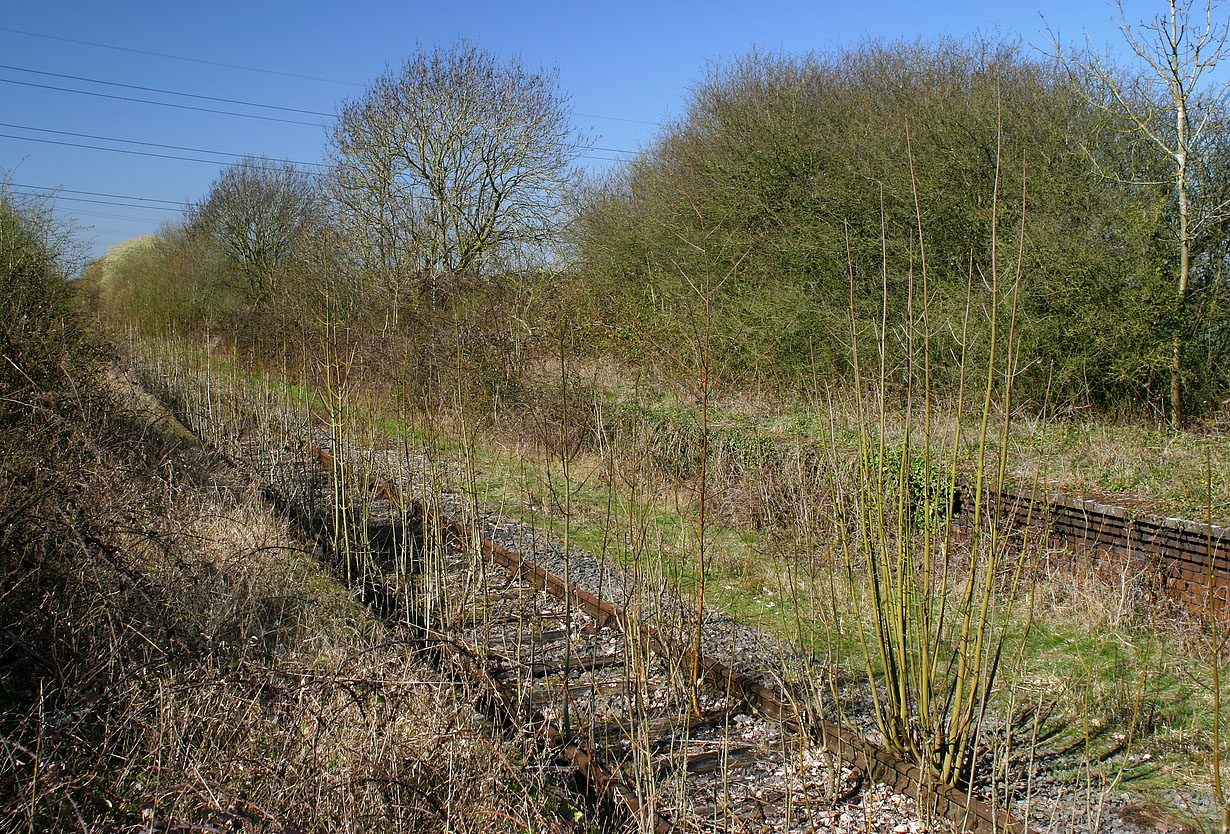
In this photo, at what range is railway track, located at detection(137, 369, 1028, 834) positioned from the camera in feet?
9.41

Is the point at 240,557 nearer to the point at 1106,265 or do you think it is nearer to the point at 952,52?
the point at 1106,265

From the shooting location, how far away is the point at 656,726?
3662 millimetres

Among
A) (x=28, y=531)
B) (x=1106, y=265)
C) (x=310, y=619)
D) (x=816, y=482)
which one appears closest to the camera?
(x=28, y=531)

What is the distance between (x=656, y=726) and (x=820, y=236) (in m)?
9.50

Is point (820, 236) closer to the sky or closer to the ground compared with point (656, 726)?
closer to the sky

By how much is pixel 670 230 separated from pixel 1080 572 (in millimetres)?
10293

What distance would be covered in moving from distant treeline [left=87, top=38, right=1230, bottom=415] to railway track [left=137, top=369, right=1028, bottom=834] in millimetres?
1628

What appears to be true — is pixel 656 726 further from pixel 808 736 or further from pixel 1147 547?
pixel 1147 547

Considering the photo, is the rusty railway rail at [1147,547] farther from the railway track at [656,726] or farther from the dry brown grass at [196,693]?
the dry brown grass at [196,693]

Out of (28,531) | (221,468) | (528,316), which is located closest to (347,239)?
(528,316)

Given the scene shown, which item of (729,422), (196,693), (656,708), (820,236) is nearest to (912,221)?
(820,236)

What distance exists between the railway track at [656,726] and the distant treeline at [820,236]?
1628 millimetres

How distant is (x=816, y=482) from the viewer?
6.31m

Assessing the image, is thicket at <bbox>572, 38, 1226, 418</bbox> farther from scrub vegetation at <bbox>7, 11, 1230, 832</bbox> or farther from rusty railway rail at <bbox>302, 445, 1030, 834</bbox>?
rusty railway rail at <bbox>302, 445, 1030, 834</bbox>
